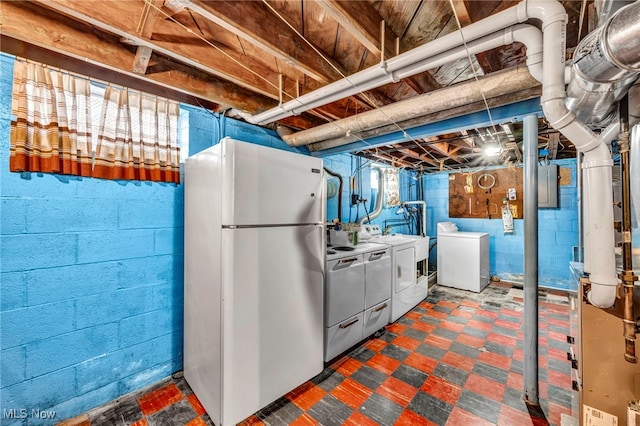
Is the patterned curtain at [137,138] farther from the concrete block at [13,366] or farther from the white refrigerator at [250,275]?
Answer: the concrete block at [13,366]

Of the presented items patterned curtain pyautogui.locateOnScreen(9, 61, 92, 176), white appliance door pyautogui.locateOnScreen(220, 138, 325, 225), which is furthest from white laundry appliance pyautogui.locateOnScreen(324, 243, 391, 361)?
patterned curtain pyautogui.locateOnScreen(9, 61, 92, 176)

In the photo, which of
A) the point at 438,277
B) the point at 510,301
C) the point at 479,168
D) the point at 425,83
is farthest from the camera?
the point at 479,168

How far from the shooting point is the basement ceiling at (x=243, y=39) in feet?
3.99

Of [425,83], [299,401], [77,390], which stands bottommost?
[299,401]

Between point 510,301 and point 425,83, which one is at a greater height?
point 425,83

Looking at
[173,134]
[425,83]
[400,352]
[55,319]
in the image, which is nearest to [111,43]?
[173,134]

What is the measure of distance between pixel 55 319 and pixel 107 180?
3.13 feet

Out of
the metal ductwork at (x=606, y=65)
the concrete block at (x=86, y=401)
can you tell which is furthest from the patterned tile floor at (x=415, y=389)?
the metal ductwork at (x=606, y=65)

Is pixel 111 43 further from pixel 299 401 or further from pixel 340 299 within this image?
pixel 299 401

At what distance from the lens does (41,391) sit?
1.55 metres

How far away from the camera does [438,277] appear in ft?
14.9

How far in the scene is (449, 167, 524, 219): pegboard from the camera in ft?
14.8

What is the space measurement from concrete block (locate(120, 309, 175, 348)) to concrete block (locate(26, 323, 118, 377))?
0.19ft

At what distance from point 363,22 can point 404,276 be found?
2.87m
